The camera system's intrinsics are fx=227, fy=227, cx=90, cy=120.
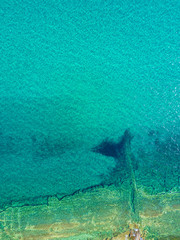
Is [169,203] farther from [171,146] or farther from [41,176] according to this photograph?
[41,176]

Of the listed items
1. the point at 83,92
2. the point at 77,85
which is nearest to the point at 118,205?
the point at 83,92

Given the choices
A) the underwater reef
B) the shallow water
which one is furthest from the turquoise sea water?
the underwater reef

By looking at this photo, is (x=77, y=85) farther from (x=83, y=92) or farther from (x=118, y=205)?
(x=118, y=205)

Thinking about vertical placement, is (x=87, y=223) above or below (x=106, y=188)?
below

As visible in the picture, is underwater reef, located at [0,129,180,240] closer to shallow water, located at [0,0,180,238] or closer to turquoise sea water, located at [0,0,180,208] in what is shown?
shallow water, located at [0,0,180,238]

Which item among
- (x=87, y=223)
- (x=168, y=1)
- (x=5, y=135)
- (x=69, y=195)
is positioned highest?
(x=168, y=1)

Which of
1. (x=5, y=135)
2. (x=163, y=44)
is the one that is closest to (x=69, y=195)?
(x=5, y=135)

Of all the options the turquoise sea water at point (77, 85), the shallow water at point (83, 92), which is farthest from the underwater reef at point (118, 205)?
the turquoise sea water at point (77, 85)
